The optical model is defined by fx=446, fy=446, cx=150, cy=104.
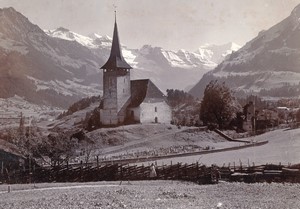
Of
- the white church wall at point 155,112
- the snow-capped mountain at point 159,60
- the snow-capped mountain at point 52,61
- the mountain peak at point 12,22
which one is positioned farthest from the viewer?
the white church wall at point 155,112

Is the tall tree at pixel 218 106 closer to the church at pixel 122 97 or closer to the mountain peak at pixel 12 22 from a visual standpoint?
the church at pixel 122 97

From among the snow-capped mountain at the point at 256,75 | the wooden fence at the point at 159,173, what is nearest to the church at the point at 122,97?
the wooden fence at the point at 159,173

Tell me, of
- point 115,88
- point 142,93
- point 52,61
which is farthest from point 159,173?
point 52,61

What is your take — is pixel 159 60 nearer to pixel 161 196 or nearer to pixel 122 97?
pixel 122 97

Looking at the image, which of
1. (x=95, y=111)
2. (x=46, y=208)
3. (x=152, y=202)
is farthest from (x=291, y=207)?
(x=95, y=111)

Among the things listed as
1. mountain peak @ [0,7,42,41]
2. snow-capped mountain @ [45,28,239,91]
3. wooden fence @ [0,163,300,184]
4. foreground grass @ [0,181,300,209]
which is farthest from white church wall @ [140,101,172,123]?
foreground grass @ [0,181,300,209]

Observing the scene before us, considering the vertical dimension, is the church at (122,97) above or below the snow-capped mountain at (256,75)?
below

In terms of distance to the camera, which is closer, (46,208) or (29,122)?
(46,208)

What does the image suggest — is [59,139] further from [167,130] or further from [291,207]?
[291,207]
